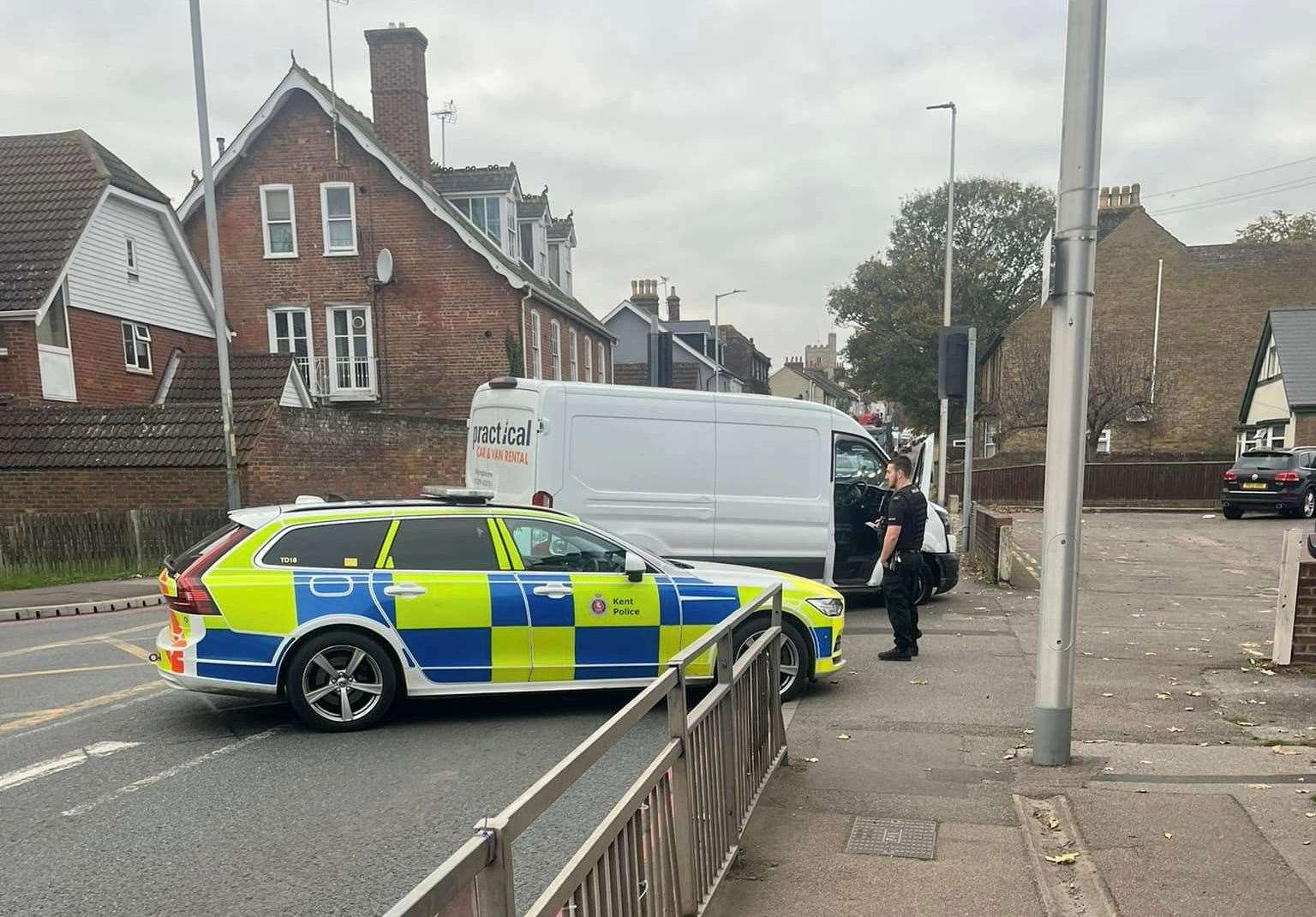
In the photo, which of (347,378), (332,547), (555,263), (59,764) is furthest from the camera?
(555,263)

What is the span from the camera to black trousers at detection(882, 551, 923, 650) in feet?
23.4

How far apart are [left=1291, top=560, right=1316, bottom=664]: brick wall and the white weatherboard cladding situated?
819 inches

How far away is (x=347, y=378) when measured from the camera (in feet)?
78.1

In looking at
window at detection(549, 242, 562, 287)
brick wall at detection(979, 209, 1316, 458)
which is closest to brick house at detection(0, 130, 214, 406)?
window at detection(549, 242, 562, 287)

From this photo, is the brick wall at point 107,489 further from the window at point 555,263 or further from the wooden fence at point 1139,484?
the wooden fence at point 1139,484

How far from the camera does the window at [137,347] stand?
19078 millimetres

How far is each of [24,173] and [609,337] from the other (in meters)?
19.3

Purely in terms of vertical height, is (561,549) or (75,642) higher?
(561,549)

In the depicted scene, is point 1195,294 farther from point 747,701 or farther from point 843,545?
point 747,701

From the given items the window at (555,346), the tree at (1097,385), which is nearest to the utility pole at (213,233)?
the window at (555,346)

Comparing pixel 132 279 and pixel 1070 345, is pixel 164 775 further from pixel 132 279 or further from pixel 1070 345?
pixel 132 279

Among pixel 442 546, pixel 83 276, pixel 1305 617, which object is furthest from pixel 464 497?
pixel 83 276

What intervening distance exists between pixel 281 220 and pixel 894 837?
23869 millimetres

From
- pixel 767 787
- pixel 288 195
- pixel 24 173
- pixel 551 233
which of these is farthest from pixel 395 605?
pixel 551 233
